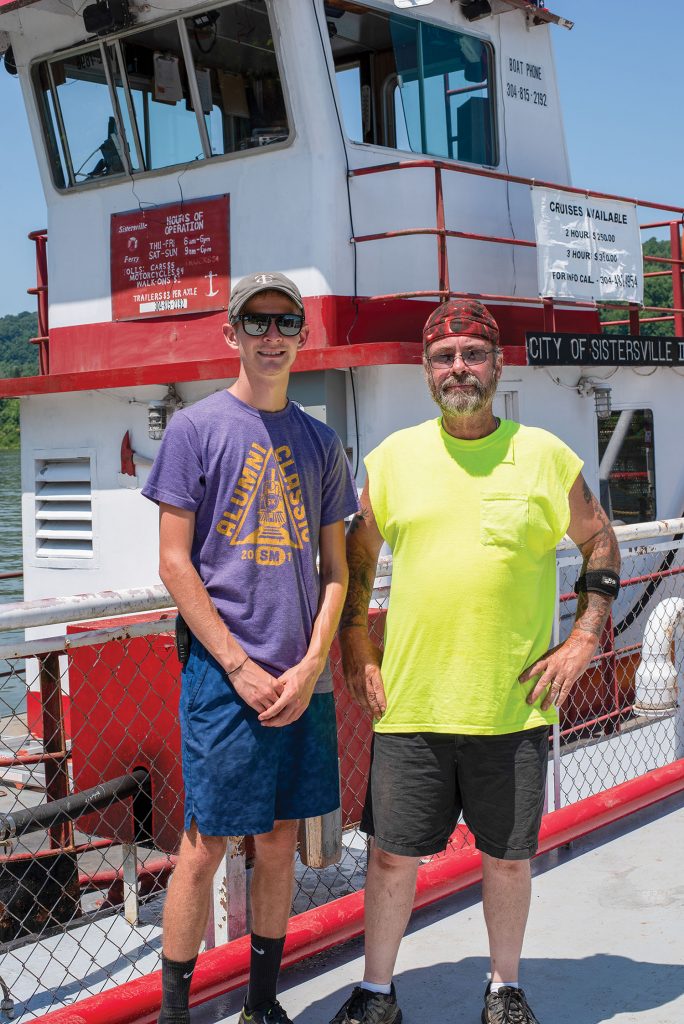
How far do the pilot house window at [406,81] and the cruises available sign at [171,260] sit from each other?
127 centimetres

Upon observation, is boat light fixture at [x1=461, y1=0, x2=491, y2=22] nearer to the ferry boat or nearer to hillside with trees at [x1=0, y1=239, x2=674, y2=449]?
the ferry boat

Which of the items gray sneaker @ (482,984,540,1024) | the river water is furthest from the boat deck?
the river water

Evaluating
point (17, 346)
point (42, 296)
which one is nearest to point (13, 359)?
point (17, 346)

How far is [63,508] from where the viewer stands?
8.80m

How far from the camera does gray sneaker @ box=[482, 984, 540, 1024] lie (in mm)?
3096

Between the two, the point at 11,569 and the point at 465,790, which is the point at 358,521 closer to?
the point at 465,790

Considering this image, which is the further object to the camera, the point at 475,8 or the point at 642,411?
the point at 642,411

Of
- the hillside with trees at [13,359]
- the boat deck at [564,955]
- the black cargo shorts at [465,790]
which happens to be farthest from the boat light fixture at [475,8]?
the hillside with trees at [13,359]

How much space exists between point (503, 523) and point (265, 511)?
619mm

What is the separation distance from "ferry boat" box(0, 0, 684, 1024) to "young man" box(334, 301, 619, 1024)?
324cm

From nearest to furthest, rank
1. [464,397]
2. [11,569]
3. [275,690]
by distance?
[275,690] → [464,397] → [11,569]

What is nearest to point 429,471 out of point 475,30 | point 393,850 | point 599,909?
point 393,850

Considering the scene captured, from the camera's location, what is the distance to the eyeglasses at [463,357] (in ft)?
10.1

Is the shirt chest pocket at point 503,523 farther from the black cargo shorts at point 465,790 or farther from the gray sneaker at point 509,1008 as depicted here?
the gray sneaker at point 509,1008
